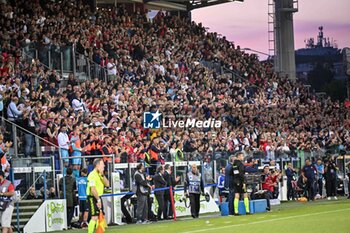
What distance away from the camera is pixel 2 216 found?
75.7ft

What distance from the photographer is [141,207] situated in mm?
29766

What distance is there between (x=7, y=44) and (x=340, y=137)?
23106 mm

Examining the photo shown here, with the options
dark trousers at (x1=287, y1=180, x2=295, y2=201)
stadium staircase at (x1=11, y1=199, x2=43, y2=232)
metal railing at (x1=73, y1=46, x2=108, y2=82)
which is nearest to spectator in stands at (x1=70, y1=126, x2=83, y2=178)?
stadium staircase at (x1=11, y1=199, x2=43, y2=232)

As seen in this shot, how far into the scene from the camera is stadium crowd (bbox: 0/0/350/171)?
103 ft

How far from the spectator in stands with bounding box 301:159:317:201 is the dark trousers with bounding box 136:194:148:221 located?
11155 millimetres

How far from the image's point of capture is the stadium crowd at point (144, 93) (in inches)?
1235

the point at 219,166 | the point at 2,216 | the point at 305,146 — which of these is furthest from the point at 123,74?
the point at 2,216

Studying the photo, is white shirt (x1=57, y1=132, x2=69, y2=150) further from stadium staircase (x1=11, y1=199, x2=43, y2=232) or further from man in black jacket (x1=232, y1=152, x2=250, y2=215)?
man in black jacket (x1=232, y1=152, x2=250, y2=215)

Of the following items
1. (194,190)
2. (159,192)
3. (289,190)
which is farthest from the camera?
(289,190)

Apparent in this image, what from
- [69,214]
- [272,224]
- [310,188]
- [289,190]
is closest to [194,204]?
[69,214]

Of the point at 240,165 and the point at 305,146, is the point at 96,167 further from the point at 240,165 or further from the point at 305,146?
the point at 305,146

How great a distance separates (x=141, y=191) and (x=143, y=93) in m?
9.63

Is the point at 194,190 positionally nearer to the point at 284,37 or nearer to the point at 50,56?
the point at 50,56

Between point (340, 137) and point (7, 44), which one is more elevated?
→ point (7, 44)
